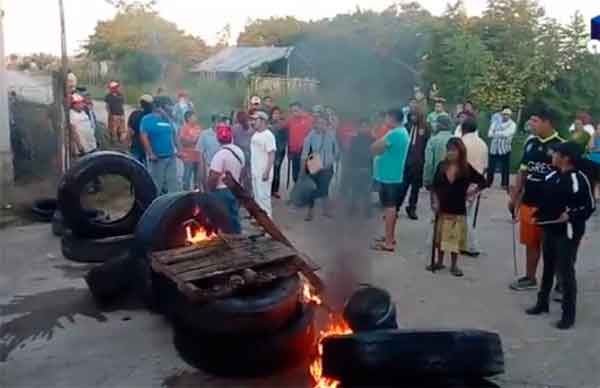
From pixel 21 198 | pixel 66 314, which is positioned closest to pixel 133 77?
pixel 21 198

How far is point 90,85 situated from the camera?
20.0 meters

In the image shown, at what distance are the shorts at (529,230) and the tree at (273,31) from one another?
8.82ft

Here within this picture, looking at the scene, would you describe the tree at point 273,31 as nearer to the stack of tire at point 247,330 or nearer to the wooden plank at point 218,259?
the wooden plank at point 218,259

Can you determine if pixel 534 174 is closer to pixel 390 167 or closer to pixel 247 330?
pixel 390 167

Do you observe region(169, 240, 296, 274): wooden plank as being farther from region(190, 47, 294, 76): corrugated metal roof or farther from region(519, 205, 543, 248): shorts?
region(519, 205, 543, 248): shorts

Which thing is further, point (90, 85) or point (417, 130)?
point (90, 85)

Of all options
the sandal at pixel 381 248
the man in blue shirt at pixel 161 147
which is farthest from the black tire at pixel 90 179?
the sandal at pixel 381 248

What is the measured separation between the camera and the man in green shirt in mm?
9227

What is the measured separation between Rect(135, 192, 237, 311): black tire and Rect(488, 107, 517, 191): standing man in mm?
7773

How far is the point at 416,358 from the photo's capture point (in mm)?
4559

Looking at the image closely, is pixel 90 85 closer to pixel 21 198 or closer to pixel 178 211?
pixel 21 198

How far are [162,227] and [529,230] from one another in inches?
136

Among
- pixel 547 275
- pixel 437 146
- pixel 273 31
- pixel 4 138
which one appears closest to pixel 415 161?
pixel 437 146

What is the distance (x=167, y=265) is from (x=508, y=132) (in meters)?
9.17
